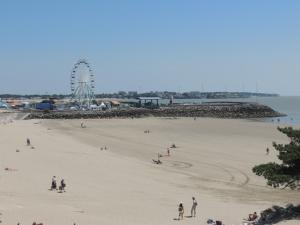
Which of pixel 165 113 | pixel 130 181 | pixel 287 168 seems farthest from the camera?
pixel 165 113

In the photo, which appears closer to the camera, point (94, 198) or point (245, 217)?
point (245, 217)

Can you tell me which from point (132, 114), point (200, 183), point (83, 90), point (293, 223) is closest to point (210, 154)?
point (200, 183)

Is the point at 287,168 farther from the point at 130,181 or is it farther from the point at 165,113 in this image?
the point at 165,113

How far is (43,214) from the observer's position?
18.3 meters

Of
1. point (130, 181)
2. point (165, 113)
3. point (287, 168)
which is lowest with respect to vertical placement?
point (130, 181)

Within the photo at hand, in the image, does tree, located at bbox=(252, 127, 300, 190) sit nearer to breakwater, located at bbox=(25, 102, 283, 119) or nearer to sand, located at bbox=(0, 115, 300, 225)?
sand, located at bbox=(0, 115, 300, 225)

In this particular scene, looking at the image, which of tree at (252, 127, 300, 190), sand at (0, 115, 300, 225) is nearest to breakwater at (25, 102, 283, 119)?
Answer: sand at (0, 115, 300, 225)

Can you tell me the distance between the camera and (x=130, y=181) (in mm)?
26688

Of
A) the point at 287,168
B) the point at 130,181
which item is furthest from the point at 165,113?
the point at 287,168

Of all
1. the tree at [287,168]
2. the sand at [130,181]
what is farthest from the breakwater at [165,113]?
the tree at [287,168]

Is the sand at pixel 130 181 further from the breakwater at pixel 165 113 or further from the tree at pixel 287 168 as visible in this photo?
the breakwater at pixel 165 113

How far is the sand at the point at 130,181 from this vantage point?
19.2m

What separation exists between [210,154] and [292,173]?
2071cm

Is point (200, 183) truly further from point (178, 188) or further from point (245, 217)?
point (245, 217)
